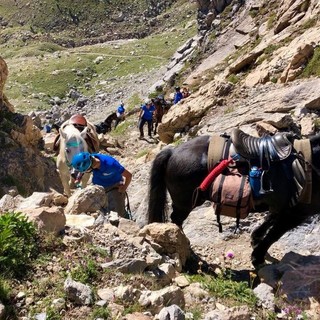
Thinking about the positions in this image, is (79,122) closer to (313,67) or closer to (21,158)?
(21,158)

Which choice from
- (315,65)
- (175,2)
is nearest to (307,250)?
(315,65)

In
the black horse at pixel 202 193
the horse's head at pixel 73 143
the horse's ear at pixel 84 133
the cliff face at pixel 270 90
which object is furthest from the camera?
the cliff face at pixel 270 90

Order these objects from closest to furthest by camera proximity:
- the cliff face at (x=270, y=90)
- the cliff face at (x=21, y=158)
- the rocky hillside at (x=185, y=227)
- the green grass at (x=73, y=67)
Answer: the rocky hillside at (x=185, y=227) → the cliff face at (x=21, y=158) → the cliff face at (x=270, y=90) → the green grass at (x=73, y=67)

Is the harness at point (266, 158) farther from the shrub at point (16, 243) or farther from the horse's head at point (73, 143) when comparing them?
the horse's head at point (73, 143)

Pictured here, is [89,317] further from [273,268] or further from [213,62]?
[213,62]

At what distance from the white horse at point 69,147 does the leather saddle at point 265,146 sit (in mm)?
3281

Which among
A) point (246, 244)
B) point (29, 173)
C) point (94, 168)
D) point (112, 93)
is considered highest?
point (94, 168)

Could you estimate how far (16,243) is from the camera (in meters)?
3.94

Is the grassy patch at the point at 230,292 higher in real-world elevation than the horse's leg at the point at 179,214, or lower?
higher

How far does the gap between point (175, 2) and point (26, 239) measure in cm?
11310

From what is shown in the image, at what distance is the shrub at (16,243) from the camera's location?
12.4ft

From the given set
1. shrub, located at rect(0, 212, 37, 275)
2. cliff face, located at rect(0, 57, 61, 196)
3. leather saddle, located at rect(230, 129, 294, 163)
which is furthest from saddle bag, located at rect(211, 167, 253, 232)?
cliff face, located at rect(0, 57, 61, 196)

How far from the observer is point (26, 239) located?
4090 millimetres

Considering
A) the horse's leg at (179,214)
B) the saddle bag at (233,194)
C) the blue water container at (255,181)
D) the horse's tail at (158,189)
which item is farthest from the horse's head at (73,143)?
the blue water container at (255,181)
